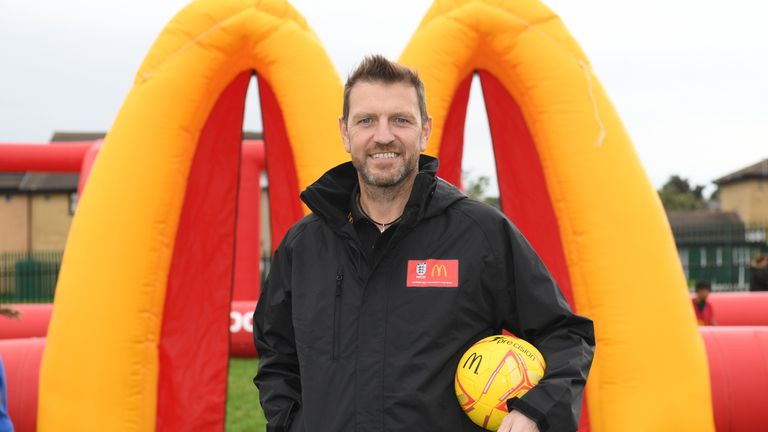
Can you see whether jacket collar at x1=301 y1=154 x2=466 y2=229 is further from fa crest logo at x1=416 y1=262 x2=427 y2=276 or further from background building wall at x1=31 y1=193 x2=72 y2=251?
background building wall at x1=31 y1=193 x2=72 y2=251

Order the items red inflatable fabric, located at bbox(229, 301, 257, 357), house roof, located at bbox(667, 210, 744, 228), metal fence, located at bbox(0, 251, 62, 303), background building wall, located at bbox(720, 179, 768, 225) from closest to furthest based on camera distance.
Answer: red inflatable fabric, located at bbox(229, 301, 257, 357), metal fence, located at bbox(0, 251, 62, 303), background building wall, located at bbox(720, 179, 768, 225), house roof, located at bbox(667, 210, 744, 228)

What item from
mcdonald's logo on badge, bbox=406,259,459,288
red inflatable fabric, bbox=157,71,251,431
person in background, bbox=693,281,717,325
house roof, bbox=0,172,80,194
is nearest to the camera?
mcdonald's logo on badge, bbox=406,259,459,288

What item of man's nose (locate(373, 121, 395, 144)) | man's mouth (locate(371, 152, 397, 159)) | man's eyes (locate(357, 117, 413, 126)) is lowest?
man's mouth (locate(371, 152, 397, 159))

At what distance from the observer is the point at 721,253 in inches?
727

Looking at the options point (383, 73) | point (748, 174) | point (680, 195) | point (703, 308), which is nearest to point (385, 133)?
point (383, 73)

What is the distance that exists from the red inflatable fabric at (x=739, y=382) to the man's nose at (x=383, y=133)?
299 cm

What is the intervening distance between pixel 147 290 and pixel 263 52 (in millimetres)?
1184

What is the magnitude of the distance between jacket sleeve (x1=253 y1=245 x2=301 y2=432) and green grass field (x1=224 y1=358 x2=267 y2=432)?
2792 mm

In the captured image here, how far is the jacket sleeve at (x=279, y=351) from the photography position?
1.69 m

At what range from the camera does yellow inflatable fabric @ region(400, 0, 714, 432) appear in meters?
2.98

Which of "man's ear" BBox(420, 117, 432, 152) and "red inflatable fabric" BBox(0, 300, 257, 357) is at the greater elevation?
"man's ear" BBox(420, 117, 432, 152)

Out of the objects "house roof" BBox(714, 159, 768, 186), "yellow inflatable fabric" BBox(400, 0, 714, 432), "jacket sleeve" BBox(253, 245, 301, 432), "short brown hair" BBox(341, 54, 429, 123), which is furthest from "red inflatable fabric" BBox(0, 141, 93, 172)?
"house roof" BBox(714, 159, 768, 186)

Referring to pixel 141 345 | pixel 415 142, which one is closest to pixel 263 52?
pixel 141 345

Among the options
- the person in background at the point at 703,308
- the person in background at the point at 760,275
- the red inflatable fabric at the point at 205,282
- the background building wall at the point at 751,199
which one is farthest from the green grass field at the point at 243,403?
the background building wall at the point at 751,199
